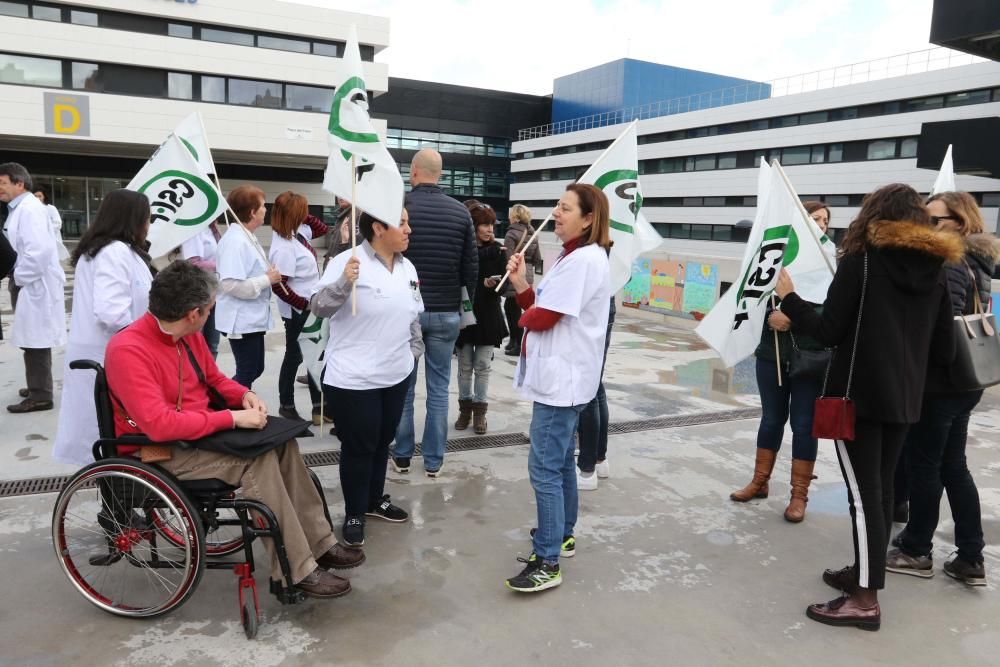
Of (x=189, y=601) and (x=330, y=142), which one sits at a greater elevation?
(x=330, y=142)

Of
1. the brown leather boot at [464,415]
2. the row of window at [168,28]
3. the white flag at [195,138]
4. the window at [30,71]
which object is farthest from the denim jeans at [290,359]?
the row of window at [168,28]

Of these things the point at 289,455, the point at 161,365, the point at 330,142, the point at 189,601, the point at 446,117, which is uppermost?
the point at 446,117

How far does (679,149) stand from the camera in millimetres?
53375

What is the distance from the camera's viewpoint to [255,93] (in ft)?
106

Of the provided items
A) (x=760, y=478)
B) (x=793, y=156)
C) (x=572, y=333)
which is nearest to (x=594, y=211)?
(x=572, y=333)

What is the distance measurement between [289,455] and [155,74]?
3326cm

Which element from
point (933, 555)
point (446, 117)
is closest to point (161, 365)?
point (933, 555)

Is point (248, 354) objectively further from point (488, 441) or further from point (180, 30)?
point (180, 30)

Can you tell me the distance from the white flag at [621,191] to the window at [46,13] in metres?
33.0

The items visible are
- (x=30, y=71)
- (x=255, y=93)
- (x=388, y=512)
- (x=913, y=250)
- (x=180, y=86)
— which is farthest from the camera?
(x=255, y=93)

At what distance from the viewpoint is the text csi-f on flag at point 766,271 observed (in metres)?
3.99

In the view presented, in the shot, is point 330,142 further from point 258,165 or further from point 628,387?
point 258,165

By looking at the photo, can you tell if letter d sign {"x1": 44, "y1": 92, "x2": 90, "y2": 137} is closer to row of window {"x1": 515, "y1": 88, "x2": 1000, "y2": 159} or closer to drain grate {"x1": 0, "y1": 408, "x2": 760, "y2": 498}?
drain grate {"x1": 0, "y1": 408, "x2": 760, "y2": 498}

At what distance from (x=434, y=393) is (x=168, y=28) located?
33015 millimetres
